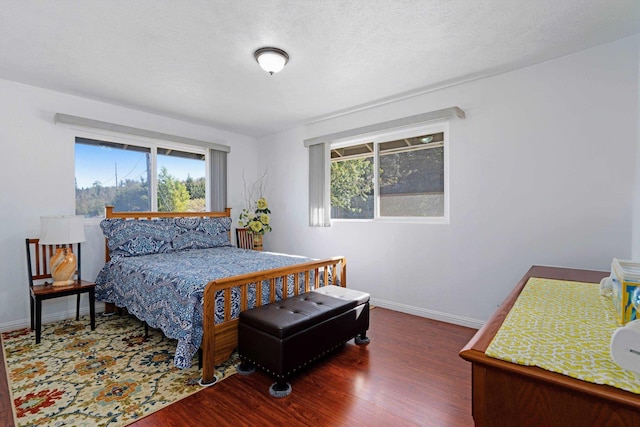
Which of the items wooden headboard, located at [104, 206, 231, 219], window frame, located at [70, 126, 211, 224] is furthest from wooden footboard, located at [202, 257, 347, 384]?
window frame, located at [70, 126, 211, 224]

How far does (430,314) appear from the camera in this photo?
322 centimetres

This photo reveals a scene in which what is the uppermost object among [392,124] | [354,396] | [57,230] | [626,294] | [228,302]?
[392,124]

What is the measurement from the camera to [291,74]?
9.16 feet

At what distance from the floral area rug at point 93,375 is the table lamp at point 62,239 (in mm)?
535

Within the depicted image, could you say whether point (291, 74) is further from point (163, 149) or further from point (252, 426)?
point (252, 426)

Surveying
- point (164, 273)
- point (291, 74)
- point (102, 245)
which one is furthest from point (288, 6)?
point (102, 245)

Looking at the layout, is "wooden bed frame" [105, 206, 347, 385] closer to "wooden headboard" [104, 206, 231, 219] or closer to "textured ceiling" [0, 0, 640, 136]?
"textured ceiling" [0, 0, 640, 136]

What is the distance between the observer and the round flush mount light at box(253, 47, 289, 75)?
2316 millimetres

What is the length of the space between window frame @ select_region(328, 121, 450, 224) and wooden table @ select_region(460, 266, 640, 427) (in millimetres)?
2464

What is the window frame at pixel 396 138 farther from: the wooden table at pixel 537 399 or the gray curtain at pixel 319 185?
the wooden table at pixel 537 399

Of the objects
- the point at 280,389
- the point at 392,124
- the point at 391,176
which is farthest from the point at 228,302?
the point at 392,124

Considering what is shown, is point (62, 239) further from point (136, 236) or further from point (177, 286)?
point (177, 286)

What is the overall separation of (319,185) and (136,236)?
7.47ft

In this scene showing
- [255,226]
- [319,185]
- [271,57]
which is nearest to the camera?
[271,57]
